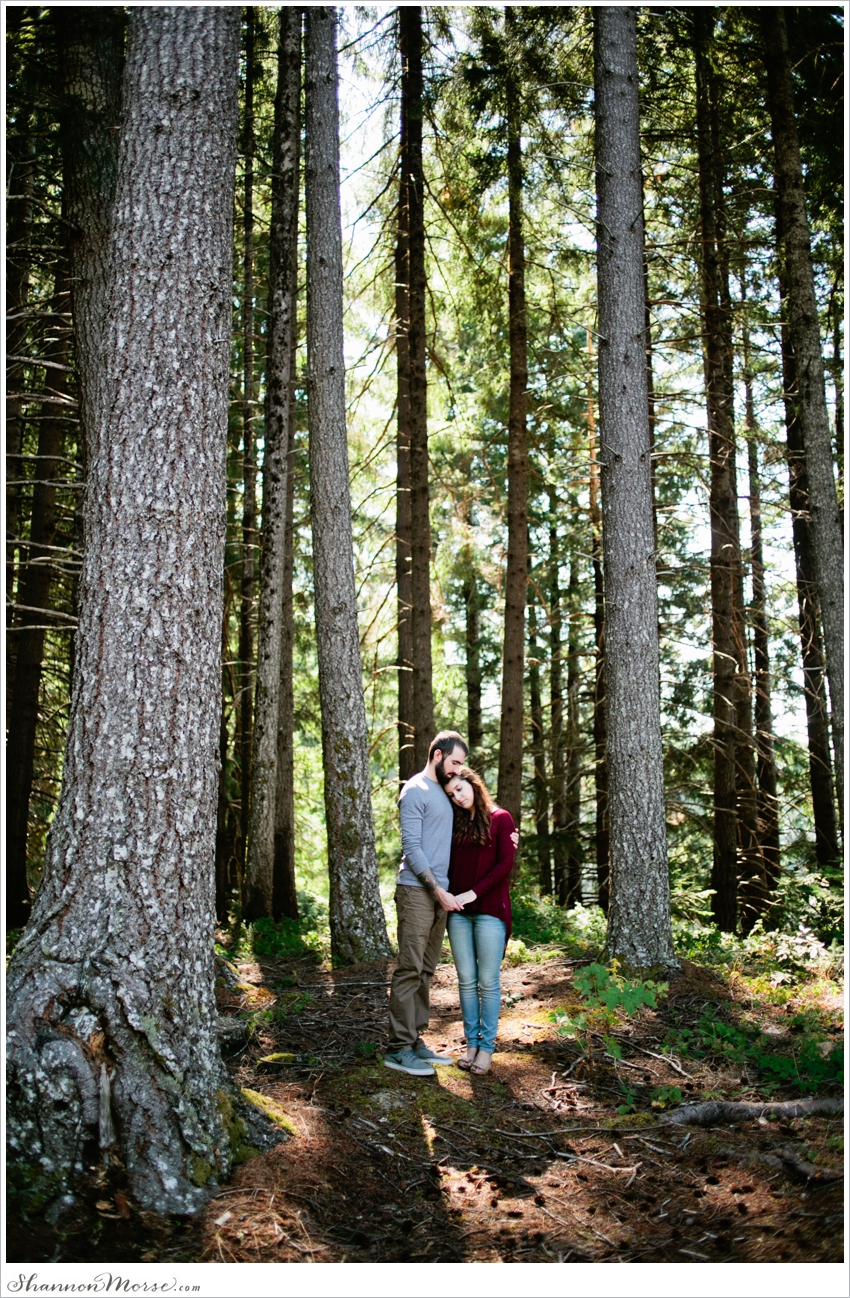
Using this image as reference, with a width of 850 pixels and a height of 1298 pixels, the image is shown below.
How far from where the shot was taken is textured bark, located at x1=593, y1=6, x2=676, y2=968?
7336 millimetres

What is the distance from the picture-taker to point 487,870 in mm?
5559

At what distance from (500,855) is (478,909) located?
1.25 ft

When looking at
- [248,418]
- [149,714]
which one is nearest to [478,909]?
[149,714]

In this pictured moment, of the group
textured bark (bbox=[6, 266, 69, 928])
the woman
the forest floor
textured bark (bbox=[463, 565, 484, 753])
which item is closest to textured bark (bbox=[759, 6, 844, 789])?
the forest floor

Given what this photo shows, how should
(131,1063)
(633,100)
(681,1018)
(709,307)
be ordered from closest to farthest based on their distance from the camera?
(131,1063)
(681,1018)
(633,100)
(709,307)

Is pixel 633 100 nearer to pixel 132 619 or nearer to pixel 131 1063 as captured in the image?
pixel 132 619

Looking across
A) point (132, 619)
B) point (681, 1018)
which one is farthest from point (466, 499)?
point (132, 619)

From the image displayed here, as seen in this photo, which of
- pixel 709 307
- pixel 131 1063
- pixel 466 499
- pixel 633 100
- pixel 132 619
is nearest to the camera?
pixel 131 1063

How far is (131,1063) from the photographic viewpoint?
3648 millimetres

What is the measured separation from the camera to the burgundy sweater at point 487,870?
5.52 metres

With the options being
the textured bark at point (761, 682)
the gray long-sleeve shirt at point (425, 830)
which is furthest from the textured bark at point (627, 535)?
the textured bark at point (761, 682)

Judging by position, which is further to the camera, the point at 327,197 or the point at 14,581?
the point at 14,581

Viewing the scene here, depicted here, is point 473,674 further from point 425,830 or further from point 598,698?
point 425,830

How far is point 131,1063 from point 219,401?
3.25 metres
